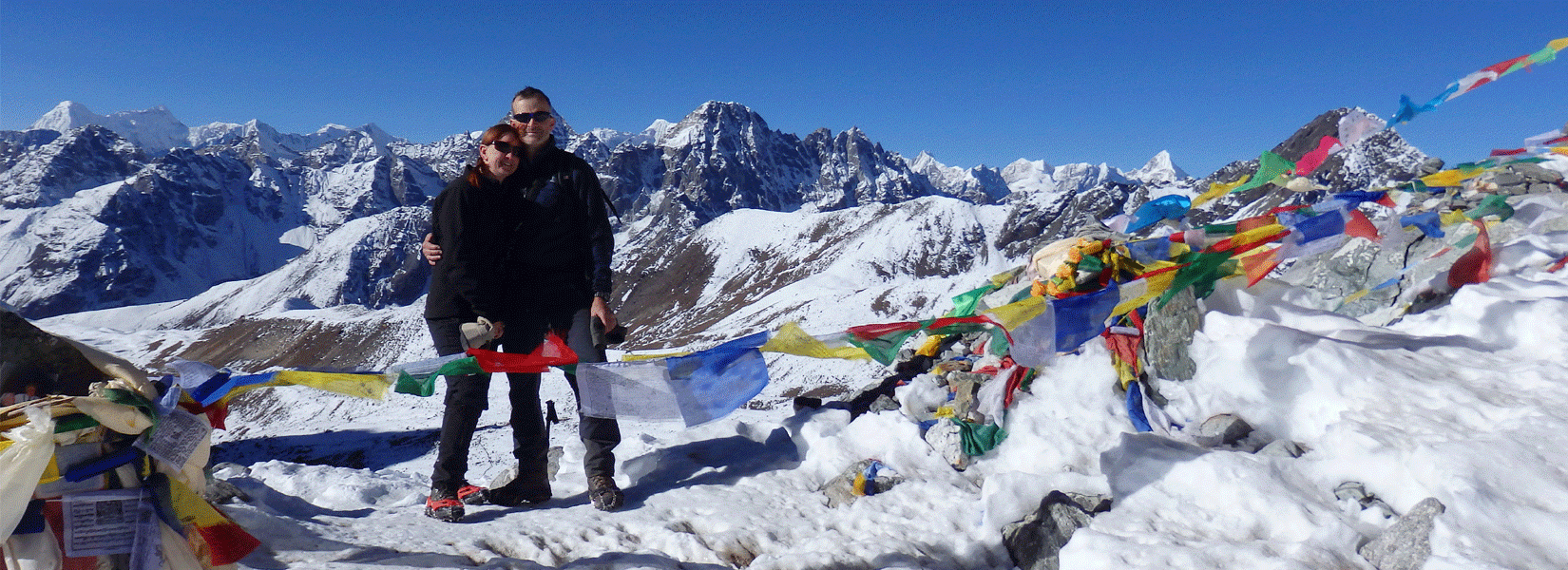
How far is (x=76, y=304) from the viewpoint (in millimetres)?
193375

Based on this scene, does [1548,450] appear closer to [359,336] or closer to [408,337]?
[408,337]

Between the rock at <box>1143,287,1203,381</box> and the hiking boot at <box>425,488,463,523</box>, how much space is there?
434 centimetres

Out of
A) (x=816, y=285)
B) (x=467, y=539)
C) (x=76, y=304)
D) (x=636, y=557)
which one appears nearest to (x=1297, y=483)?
(x=636, y=557)

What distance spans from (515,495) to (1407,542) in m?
4.23

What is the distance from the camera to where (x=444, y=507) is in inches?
151

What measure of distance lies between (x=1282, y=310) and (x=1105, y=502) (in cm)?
240

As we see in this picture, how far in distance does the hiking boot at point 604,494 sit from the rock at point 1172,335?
3.50 m

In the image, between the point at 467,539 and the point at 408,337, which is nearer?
the point at 467,539

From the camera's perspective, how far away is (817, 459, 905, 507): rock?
4182mm

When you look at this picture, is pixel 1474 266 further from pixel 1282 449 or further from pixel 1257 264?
pixel 1282 449

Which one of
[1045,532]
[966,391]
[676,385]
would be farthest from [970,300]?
[676,385]

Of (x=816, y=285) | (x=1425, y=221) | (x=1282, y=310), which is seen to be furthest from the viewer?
(x=816, y=285)

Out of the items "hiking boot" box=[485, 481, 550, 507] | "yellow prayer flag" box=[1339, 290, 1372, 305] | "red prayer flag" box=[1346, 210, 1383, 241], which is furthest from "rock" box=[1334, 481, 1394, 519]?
"hiking boot" box=[485, 481, 550, 507]

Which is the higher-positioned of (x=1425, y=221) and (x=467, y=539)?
(x=1425, y=221)
